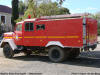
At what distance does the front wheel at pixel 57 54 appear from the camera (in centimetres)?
1014

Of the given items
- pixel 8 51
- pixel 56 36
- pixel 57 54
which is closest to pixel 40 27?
pixel 56 36

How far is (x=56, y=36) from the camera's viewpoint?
10.2 m

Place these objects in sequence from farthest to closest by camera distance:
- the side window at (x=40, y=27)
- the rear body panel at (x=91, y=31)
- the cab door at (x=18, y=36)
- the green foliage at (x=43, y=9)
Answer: the green foliage at (x=43, y=9)
the cab door at (x=18, y=36)
the side window at (x=40, y=27)
the rear body panel at (x=91, y=31)

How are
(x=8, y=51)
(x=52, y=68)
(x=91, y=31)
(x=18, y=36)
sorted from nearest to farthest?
(x=52, y=68) < (x=91, y=31) < (x=18, y=36) < (x=8, y=51)

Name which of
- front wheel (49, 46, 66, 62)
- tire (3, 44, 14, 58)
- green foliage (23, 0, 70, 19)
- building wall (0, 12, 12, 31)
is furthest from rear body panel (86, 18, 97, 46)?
building wall (0, 12, 12, 31)

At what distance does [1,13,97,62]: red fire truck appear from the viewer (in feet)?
31.0

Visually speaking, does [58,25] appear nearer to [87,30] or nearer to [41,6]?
[87,30]

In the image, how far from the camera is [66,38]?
9.83 meters

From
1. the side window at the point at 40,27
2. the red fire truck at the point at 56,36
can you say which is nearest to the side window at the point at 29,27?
the red fire truck at the point at 56,36

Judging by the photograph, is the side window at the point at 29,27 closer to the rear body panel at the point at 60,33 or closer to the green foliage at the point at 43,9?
the rear body panel at the point at 60,33

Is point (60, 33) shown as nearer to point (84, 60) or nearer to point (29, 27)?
point (29, 27)

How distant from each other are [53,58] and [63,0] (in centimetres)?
595

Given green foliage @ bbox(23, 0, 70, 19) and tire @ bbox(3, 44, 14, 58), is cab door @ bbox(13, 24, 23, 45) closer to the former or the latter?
tire @ bbox(3, 44, 14, 58)

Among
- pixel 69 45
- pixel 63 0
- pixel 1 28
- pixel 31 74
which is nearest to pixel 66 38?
pixel 69 45
